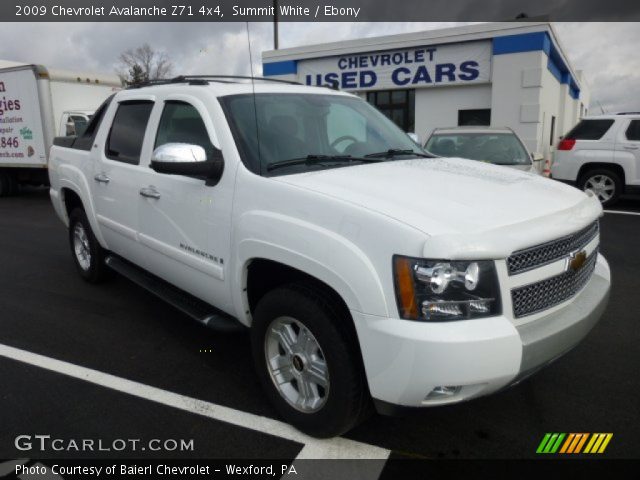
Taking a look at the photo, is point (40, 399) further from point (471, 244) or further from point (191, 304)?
point (471, 244)

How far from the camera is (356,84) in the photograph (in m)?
19.4

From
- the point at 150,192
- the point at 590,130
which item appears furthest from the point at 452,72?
the point at 150,192

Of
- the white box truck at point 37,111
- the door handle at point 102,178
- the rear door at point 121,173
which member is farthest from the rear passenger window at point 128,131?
the white box truck at point 37,111

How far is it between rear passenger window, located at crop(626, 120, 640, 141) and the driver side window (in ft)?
26.1

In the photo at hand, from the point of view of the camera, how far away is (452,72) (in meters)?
17.4

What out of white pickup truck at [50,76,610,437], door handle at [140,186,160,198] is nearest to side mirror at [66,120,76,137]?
white pickup truck at [50,76,610,437]

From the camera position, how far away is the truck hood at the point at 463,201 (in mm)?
2232

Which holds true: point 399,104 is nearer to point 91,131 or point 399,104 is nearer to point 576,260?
point 91,131

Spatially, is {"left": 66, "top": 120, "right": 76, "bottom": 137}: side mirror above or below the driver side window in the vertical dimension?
below

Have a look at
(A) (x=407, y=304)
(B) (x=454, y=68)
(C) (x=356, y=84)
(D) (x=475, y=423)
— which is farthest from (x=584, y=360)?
(C) (x=356, y=84)

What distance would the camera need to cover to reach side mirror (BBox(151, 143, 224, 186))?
2.98m

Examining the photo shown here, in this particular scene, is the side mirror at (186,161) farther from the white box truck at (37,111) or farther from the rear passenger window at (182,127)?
the white box truck at (37,111)

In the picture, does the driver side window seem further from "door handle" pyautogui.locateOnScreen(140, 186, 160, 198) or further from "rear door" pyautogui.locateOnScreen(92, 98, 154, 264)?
"rear door" pyautogui.locateOnScreen(92, 98, 154, 264)

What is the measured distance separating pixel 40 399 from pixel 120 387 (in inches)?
18.4
